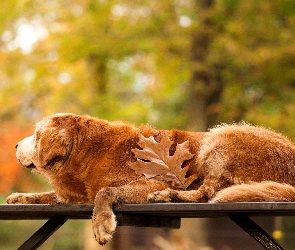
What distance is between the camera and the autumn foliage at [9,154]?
1246cm

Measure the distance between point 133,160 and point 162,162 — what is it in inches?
9.0

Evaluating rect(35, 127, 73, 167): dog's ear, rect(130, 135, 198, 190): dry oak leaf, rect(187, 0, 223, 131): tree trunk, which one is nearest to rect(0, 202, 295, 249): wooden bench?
rect(130, 135, 198, 190): dry oak leaf

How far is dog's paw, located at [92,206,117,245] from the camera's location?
132 inches

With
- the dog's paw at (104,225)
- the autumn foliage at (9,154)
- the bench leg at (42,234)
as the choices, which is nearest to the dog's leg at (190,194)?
the dog's paw at (104,225)

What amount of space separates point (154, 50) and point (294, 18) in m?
2.16

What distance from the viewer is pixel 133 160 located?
3.89 meters

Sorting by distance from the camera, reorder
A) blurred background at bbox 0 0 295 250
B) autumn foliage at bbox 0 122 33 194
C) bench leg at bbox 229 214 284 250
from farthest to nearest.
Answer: autumn foliage at bbox 0 122 33 194 → blurred background at bbox 0 0 295 250 → bench leg at bbox 229 214 284 250

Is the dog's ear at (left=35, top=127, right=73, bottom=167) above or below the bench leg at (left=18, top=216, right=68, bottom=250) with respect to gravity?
above

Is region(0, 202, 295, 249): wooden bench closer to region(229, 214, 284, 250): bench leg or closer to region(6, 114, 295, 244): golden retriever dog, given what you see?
region(229, 214, 284, 250): bench leg

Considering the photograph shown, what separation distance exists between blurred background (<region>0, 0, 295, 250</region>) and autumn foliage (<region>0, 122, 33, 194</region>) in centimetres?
150

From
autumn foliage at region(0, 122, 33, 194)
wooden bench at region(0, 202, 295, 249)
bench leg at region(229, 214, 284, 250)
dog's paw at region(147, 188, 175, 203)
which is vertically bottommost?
bench leg at region(229, 214, 284, 250)

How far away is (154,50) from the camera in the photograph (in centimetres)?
962

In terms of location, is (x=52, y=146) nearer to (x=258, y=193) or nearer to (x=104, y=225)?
(x=104, y=225)

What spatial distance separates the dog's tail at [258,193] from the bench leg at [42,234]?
39.1 inches
